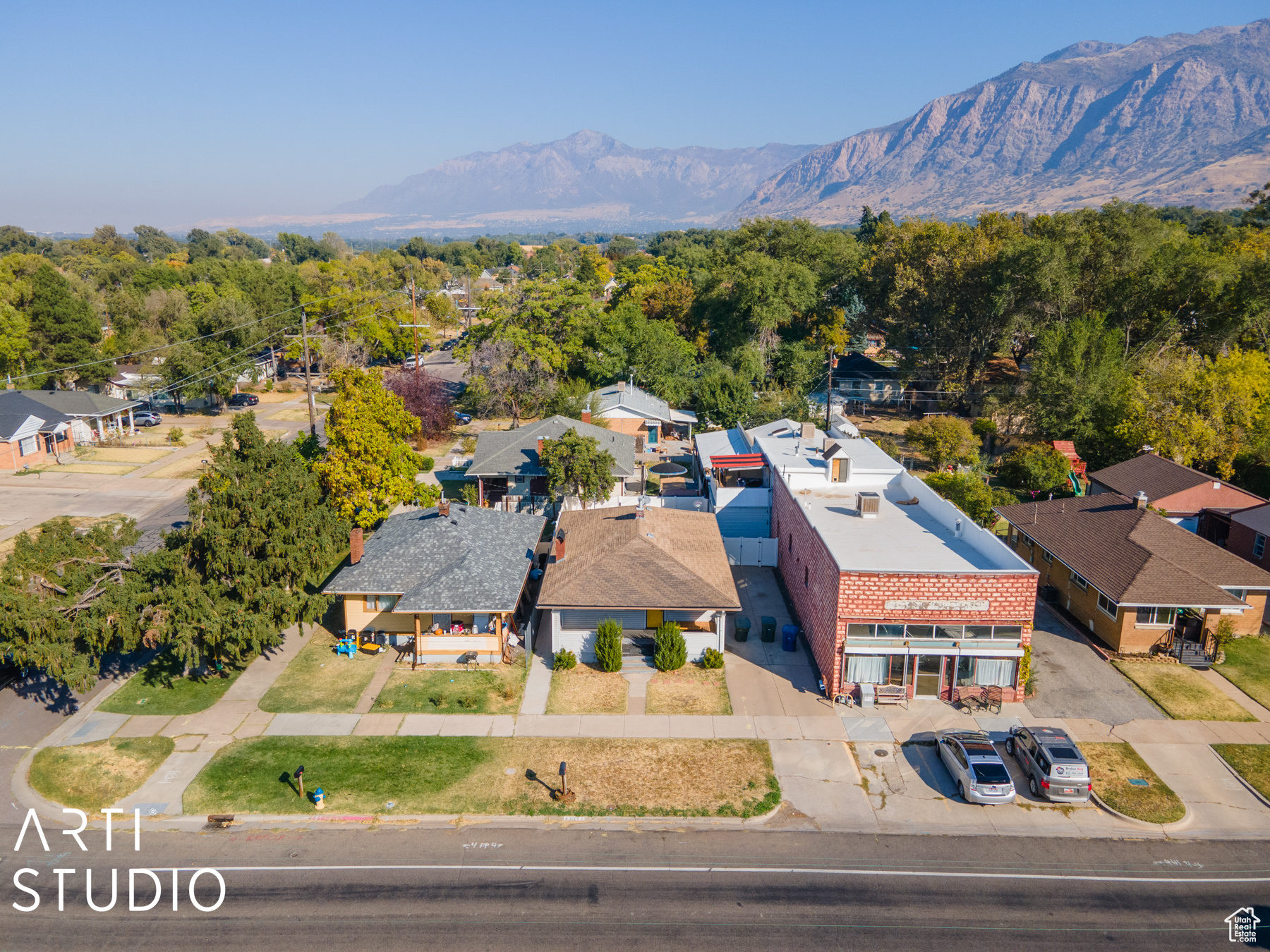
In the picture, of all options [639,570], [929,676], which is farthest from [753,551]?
[929,676]

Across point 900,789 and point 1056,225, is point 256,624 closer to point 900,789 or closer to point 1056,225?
point 900,789

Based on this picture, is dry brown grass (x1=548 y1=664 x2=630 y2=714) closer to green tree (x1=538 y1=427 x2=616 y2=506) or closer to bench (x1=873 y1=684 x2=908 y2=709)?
bench (x1=873 y1=684 x2=908 y2=709)

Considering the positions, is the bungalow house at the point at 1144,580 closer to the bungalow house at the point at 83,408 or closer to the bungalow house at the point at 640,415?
the bungalow house at the point at 640,415

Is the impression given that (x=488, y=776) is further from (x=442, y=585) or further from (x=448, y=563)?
(x=448, y=563)

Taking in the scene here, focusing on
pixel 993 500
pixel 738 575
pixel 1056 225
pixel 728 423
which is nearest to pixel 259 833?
pixel 738 575

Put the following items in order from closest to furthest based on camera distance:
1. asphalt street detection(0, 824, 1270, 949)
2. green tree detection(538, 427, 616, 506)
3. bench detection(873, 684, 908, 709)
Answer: asphalt street detection(0, 824, 1270, 949), bench detection(873, 684, 908, 709), green tree detection(538, 427, 616, 506)

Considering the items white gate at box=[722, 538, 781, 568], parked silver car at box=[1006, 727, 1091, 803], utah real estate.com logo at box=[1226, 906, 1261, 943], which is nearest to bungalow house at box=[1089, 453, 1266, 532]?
white gate at box=[722, 538, 781, 568]

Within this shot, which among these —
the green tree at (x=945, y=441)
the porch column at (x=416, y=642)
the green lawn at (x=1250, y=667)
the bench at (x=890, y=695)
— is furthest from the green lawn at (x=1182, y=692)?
the porch column at (x=416, y=642)

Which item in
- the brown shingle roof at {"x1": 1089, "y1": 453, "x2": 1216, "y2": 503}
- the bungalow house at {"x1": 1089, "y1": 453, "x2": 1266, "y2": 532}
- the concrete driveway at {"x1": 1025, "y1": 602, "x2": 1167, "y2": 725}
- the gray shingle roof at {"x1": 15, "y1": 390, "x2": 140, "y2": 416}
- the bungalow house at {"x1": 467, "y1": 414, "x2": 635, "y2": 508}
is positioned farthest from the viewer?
the gray shingle roof at {"x1": 15, "y1": 390, "x2": 140, "y2": 416}
